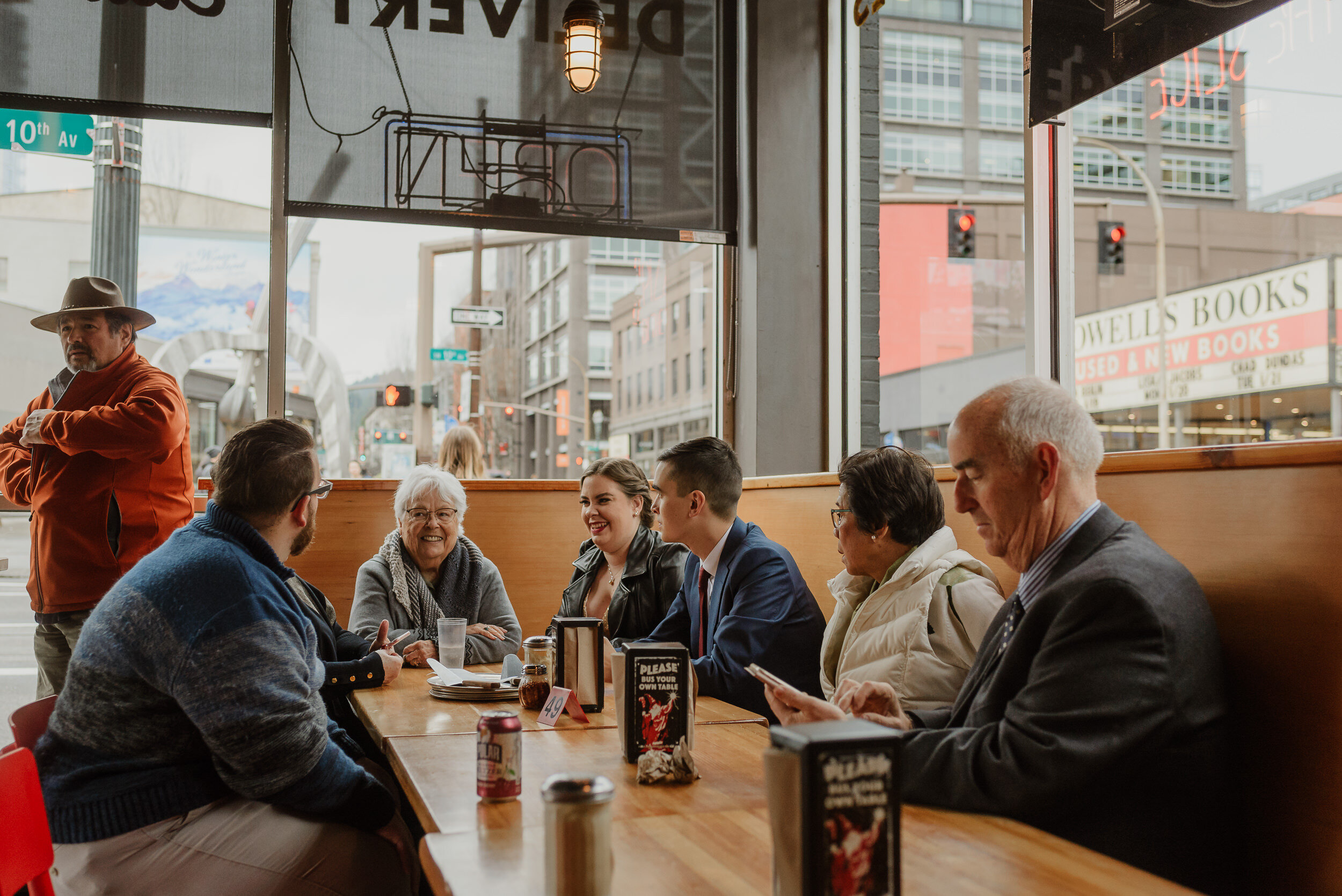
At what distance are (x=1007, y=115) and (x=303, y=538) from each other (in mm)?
3653

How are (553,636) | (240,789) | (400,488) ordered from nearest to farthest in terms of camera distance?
(240,789)
(553,636)
(400,488)

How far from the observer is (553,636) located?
2.20 metres

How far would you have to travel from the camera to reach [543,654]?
2178 millimetres

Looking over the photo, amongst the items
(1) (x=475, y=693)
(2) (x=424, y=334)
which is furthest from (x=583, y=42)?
(1) (x=475, y=693)

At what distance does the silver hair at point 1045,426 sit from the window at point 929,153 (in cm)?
2482

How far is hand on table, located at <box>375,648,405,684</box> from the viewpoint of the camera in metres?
2.59

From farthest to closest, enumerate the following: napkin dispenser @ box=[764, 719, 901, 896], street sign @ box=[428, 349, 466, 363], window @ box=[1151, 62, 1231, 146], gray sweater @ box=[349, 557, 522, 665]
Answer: street sign @ box=[428, 349, 466, 363]
window @ box=[1151, 62, 1231, 146]
gray sweater @ box=[349, 557, 522, 665]
napkin dispenser @ box=[764, 719, 901, 896]

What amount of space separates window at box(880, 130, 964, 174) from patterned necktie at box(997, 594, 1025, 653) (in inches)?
982

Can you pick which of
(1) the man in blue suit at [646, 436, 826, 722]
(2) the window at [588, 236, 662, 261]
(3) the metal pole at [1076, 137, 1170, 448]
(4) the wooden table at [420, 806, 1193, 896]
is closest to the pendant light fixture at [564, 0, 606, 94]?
(2) the window at [588, 236, 662, 261]

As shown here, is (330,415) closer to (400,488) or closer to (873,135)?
(400,488)

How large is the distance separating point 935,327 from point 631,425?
16.0m

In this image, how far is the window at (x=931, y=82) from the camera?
22375mm

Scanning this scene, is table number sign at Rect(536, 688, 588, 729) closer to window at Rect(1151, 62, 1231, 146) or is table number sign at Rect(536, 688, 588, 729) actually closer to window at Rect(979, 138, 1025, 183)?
window at Rect(979, 138, 1025, 183)

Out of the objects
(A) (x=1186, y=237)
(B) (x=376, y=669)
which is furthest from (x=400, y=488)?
(A) (x=1186, y=237)
